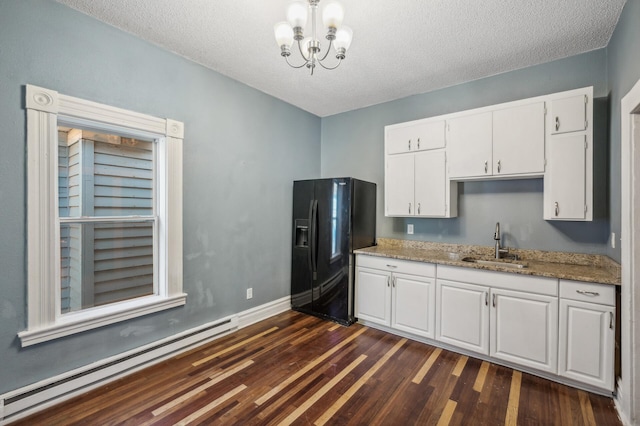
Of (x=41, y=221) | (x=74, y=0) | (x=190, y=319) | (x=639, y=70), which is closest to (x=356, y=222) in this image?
(x=190, y=319)

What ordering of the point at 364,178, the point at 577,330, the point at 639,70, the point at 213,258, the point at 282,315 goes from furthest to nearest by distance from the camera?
the point at 364,178, the point at 282,315, the point at 213,258, the point at 577,330, the point at 639,70

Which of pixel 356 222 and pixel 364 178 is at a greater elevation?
pixel 364 178

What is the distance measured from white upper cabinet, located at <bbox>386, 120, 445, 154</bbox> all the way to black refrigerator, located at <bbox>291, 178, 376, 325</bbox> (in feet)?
1.95

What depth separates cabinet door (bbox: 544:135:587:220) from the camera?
2410mm

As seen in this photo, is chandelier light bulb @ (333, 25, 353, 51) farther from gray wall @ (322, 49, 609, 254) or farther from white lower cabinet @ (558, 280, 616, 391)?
white lower cabinet @ (558, 280, 616, 391)

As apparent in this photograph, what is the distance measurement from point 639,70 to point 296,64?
2.51 metres

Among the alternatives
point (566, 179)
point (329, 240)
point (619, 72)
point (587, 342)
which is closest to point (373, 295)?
point (329, 240)

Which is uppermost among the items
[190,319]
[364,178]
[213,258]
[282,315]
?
[364,178]

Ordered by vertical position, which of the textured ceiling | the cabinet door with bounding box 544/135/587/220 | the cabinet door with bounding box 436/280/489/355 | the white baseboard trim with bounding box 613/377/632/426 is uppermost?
the textured ceiling

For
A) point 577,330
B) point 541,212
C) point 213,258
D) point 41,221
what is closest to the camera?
point 41,221

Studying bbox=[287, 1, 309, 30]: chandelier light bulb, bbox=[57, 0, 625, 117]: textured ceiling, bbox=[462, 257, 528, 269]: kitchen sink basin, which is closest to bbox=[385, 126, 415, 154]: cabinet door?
bbox=[57, 0, 625, 117]: textured ceiling

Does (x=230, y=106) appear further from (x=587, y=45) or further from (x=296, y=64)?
(x=587, y=45)

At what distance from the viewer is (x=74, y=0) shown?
6.66ft

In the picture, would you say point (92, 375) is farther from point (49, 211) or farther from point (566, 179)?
point (566, 179)
